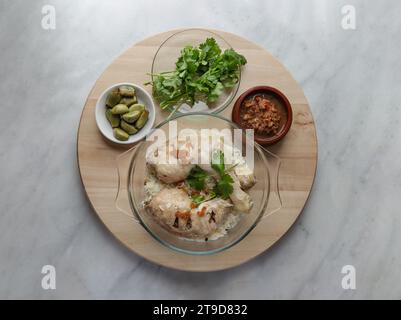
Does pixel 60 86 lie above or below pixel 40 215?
above

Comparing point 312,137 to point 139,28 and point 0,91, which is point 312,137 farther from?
→ point 0,91

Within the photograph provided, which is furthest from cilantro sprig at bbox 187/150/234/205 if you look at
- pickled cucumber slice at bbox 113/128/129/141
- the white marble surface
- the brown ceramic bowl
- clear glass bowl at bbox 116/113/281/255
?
the white marble surface

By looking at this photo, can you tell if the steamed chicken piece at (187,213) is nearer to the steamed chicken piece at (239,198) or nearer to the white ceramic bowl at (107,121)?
the steamed chicken piece at (239,198)

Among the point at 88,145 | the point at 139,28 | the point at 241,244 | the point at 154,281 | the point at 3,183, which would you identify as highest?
the point at 139,28

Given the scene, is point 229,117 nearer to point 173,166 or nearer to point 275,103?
point 275,103

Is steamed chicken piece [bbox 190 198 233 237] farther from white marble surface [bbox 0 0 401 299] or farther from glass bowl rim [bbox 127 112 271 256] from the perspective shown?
white marble surface [bbox 0 0 401 299]

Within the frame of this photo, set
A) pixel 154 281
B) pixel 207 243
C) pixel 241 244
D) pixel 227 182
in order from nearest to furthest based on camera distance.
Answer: pixel 227 182 < pixel 207 243 < pixel 241 244 < pixel 154 281

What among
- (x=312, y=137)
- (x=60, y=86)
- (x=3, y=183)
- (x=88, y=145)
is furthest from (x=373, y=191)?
(x=3, y=183)

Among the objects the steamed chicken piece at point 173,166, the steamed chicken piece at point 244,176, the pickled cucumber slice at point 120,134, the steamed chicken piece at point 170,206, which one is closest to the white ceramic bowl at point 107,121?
the pickled cucumber slice at point 120,134
